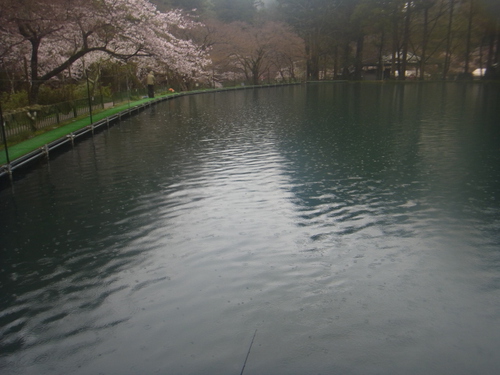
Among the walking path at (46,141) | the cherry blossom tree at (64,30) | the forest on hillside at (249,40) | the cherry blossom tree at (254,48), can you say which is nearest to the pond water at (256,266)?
the walking path at (46,141)

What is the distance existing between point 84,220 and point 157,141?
9.47 m

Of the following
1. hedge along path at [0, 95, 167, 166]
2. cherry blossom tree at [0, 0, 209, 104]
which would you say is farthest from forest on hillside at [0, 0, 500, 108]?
hedge along path at [0, 95, 167, 166]

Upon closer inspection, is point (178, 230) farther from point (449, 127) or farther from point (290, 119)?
point (290, 119)

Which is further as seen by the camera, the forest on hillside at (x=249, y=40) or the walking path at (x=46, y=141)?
the forest on hillside at (x=249, y=40)

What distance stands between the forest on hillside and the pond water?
12.1m

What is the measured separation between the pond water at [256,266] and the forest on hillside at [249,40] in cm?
1210

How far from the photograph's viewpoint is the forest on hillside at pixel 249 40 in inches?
908

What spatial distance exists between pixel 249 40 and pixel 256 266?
58.5 m

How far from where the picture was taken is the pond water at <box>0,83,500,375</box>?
4.80 meters

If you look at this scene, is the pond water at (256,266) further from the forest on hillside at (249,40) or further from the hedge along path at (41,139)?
the forest on hillside at (249,40)

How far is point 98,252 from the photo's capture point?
7.28 metres

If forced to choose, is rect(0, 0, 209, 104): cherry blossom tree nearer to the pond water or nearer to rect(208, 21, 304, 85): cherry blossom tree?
the pond water

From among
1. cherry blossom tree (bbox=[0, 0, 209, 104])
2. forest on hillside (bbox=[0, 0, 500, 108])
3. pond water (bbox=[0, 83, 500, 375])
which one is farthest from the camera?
forest on hillside (bbox=[0, 0, 500, 108])

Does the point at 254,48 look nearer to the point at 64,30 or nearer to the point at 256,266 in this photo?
the point at 64,30
